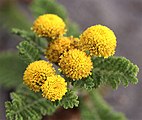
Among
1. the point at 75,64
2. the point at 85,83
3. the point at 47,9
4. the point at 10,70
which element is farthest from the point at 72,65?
the point at 10,70

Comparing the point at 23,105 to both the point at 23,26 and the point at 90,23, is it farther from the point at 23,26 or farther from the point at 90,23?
the point at 90,23

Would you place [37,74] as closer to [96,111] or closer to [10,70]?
[96,111]

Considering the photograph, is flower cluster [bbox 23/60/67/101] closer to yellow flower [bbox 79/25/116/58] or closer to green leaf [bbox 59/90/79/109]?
green leaf [bbox 59/90/79/109]

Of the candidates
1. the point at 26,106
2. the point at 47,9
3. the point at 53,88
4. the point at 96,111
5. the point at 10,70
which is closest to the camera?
the point at 53,88

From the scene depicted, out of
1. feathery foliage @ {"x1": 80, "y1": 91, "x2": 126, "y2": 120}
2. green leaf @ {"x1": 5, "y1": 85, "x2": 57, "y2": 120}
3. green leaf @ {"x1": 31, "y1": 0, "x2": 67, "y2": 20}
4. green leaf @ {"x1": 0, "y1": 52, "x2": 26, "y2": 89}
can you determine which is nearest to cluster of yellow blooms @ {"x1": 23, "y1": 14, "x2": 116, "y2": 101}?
green leaf @ {"x1": 5, "y1": 85, "x2": 57, "y2": 120}

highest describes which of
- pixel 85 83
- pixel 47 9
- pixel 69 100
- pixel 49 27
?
pixel 47 9

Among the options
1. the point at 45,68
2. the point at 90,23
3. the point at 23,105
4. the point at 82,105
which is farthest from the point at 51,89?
the point at 90,23

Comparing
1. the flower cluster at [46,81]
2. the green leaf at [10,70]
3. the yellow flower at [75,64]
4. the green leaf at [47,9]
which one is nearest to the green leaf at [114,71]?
the yellow flower at [75,64]
